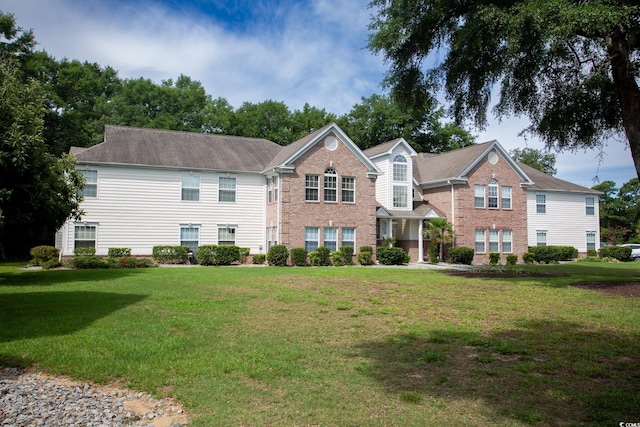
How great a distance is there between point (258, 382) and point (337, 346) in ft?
6.81

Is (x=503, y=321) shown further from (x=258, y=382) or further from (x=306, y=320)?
(x=258, y=382)

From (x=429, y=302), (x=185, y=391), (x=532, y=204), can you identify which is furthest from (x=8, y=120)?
(x=532, y=204)

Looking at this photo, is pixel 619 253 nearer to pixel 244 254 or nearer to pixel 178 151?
pixel 244 254

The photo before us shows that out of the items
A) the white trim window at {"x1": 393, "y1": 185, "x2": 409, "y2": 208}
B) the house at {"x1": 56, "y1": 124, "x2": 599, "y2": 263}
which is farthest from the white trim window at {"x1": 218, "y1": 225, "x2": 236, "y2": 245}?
the white trim window at {"x1": 393, "y1": 185, "x2": 409, "y2": 208}

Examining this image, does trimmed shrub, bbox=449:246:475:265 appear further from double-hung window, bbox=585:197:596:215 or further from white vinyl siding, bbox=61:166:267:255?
double-hung window, bbox=585:197:596:215

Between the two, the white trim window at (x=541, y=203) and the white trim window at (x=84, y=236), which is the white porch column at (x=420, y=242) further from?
the white trim window at (x=84, y=236)

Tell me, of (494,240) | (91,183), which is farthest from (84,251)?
(494,240)

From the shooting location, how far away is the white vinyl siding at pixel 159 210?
83.3 ft

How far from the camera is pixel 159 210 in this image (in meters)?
26.5

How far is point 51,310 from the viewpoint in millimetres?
10547

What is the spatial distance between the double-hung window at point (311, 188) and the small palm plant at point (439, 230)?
8.03 m

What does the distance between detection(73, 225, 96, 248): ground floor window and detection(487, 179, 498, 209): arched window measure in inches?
1010

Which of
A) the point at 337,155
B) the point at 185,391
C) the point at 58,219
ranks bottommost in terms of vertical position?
the point at 185,391

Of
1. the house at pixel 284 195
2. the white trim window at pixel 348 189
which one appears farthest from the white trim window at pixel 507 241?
the white trim window at pixel 348 189
